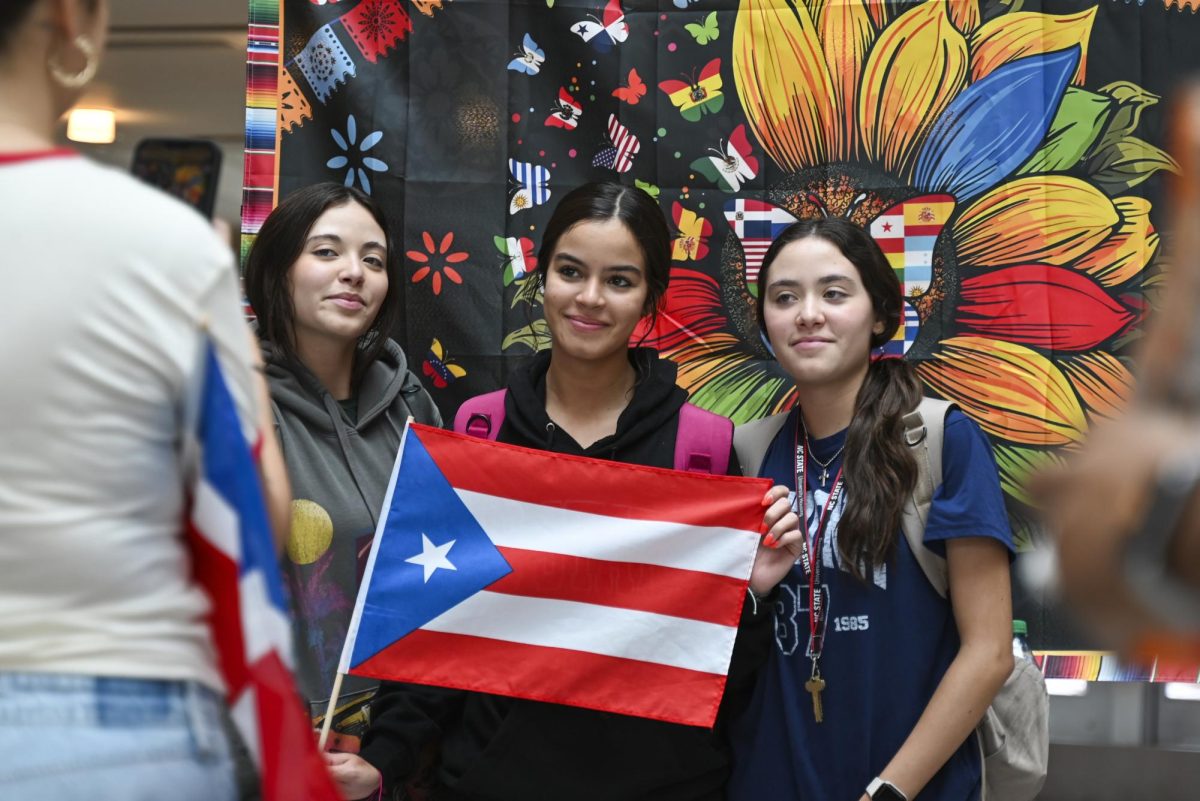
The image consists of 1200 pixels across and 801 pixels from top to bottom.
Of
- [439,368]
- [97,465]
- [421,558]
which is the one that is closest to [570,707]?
[421,558]

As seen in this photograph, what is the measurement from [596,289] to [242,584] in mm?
Result: 1454

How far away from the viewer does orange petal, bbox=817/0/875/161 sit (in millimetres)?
3309

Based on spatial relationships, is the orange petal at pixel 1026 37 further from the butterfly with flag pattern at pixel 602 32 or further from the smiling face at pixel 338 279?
the smiling face at pixel 338 279

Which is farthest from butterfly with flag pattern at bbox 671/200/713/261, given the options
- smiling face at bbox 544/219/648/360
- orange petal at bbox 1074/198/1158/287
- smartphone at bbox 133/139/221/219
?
smartphone at bbox 133/139/221/219

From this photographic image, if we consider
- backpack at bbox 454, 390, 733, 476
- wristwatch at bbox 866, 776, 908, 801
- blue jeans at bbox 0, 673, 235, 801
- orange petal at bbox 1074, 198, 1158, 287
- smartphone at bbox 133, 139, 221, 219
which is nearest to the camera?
blue jeans at bbox 0, 673, 235, 801

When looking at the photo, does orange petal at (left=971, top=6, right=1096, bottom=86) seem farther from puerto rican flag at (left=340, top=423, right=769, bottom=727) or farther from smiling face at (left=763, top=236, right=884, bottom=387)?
puerto rican flag at (left=340, top=423, right=769, bottom=727)

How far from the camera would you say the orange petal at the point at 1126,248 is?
10.5 feet

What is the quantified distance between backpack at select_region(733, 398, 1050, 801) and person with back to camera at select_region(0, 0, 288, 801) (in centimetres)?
144

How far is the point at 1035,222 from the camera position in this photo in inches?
128

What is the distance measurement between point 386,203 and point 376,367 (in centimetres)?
82

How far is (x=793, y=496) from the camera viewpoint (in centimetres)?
243

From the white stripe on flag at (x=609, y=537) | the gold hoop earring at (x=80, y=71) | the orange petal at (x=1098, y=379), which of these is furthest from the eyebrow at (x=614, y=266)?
the gold hoop earring at (x=80, y=71)

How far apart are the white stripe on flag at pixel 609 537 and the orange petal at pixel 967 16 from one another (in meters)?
1.68

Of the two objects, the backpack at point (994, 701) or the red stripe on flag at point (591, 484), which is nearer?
the backpack at point (994, 701)
